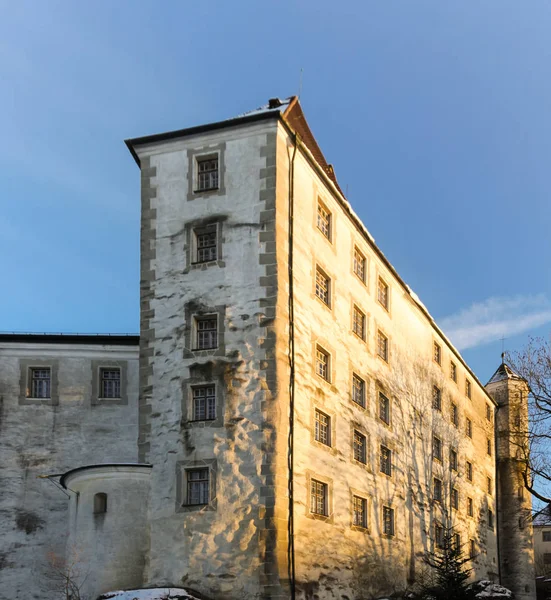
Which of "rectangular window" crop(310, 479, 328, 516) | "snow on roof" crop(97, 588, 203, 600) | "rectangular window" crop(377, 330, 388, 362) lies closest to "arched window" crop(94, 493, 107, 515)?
"snow on roof" crop(97, 588, 203, 600)

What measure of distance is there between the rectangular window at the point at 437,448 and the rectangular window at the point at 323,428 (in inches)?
632

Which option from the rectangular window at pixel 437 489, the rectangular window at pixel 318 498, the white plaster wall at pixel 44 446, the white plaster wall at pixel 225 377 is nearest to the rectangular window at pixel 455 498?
the rectangular window at pixel 437 489

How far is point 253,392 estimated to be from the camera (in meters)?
31.6

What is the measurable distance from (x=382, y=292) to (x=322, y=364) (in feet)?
33.4

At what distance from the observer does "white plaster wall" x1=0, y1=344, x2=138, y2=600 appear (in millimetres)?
38156

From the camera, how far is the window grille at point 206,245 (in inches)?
1335

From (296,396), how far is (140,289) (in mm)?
7333

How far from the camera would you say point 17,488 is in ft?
129

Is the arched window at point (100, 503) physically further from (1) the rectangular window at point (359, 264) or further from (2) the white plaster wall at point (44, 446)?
(1) the rectangular window at point (359, 264)

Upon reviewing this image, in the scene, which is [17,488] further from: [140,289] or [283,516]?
[283,516]

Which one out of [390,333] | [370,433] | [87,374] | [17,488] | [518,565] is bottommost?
[518,565]

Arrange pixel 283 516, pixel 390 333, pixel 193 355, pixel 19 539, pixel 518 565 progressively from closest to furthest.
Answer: pixel 283 516, pixel 193 355, pixel 19 539, pixel 390 333, pixel 518 565

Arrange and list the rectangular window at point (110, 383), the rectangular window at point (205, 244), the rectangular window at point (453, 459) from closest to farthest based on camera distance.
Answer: the rectangular window at point (205, 244) → the rectangular window at point (110, 383) → the rectangular window at point (453, 459)

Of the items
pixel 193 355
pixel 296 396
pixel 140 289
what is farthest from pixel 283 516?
pixel 140 289
